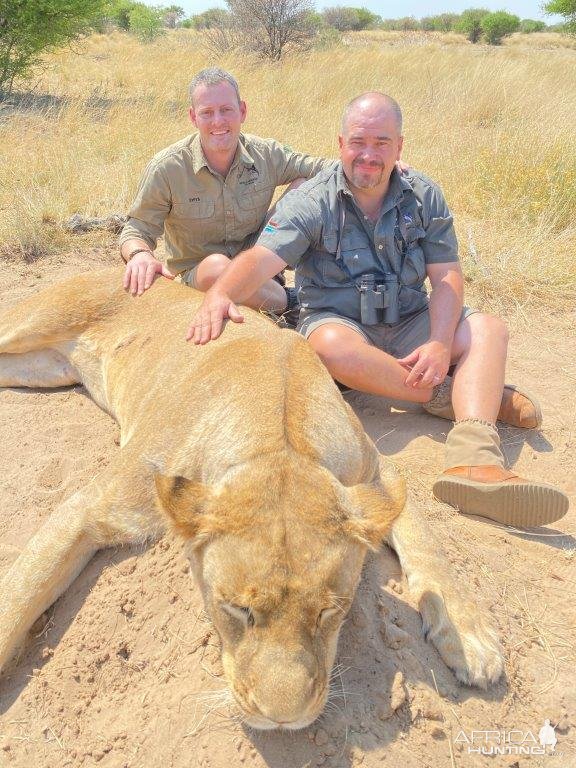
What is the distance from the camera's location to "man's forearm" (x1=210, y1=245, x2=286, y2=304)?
3820 millimetres

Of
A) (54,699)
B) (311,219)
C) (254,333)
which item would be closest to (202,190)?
(311,219)

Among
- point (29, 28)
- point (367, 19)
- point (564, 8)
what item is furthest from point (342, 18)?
point (29, 28)

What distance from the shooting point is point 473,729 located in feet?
7.77

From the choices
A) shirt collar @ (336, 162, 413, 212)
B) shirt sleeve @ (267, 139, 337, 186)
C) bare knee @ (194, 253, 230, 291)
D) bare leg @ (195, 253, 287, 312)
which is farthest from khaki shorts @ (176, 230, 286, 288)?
shirt collar @ (336, 162, 413, 212)

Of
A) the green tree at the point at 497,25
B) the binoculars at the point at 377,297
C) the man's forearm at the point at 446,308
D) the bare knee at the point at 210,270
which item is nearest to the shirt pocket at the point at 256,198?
the bare knee at the point at 210,270

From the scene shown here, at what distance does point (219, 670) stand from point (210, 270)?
120 inches

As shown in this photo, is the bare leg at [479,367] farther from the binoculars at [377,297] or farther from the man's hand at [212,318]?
the man's hand at [212,318]

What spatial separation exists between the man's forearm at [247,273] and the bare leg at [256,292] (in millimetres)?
546

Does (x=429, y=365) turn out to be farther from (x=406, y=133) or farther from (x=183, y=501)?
(x=406, y=133)

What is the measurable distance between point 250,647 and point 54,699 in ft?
3.92

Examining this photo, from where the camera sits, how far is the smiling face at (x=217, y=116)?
4.75 metres

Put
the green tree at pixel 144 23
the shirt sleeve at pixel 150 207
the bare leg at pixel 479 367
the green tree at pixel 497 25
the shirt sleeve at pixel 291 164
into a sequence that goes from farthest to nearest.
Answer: the green tree at pixel 497 25, the green tree at pixel 144 23, the shirt sleeve at pixel 291 164, the shirt sleeve at pixel 150 207, the bare leg at pixel 479 367

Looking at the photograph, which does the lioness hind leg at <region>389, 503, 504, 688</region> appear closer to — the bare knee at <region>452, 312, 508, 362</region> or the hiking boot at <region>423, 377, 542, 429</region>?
the hiking boot at <region>423, 377, 542, 429</region>

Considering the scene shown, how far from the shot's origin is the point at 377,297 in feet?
14.1
